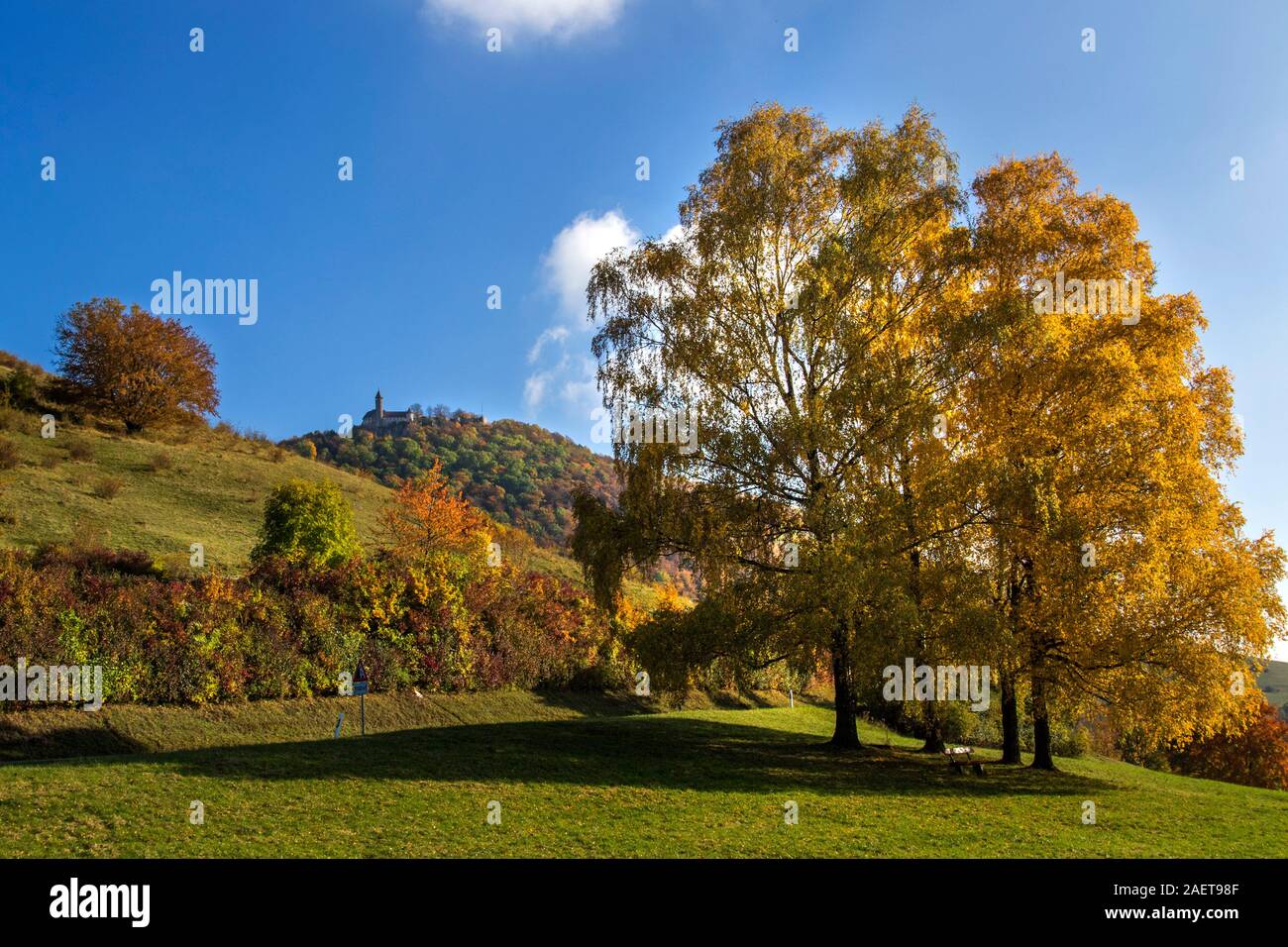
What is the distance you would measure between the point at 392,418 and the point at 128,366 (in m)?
114

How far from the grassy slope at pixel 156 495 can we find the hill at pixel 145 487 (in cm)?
6

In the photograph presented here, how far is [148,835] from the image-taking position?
29.1ft

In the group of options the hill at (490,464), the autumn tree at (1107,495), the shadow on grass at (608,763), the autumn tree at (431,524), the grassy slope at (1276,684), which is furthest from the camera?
the grassy slope at (1276,684)

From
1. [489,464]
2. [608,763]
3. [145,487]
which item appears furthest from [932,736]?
[489,464]

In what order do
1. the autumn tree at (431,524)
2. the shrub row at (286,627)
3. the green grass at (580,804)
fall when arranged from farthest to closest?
the autumn tree at (431,524) < the shrub row at (286,627) < the green grass at (580,804)

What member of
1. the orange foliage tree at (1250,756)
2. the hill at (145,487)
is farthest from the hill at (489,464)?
the orange foliage tree at (1250,756)

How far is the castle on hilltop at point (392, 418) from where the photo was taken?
137500 mm

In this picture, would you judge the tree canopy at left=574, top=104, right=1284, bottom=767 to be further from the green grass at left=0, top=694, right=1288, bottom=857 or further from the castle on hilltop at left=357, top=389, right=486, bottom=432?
the castle on hilltop at left=357, top=389, right=486, bottom=432

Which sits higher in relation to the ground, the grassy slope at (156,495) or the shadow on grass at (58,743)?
the grassy slope at (156,495)

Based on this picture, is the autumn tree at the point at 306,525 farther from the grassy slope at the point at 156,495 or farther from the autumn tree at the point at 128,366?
the autumn tree at the point at 128,366

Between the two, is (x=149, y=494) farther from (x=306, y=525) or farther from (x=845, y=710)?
(x=845, y=710)

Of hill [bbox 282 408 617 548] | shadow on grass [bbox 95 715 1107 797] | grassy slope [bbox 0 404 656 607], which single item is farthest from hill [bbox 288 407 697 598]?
shadow on grass [bbox 95 715 1107 797]
